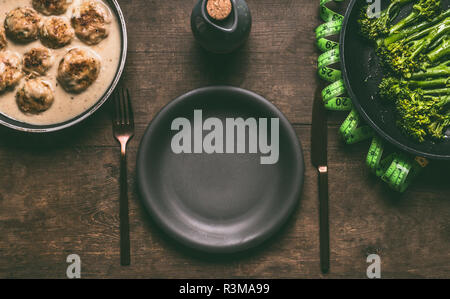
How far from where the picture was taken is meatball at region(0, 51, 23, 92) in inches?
38.7

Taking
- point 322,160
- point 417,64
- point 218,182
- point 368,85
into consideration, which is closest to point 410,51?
point 417,64

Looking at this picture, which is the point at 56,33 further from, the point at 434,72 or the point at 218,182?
the point at 434,72

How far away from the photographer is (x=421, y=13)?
1021 millimetres

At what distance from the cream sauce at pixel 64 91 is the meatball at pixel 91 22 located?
0.05 ft

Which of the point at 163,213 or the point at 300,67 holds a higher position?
the point at 300,67

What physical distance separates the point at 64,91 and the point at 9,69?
0.17 meters

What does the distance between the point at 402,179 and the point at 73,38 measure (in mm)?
1098

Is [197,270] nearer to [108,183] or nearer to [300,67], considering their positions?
[108,183]

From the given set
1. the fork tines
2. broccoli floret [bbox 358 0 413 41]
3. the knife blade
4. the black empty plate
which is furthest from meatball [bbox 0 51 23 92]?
broccoli floret [bbox 358 0 413 41]

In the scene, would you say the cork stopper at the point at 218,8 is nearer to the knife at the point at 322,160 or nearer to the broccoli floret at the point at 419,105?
the knife at the point at 322,160

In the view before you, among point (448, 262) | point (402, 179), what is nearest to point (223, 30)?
point (402, 179)

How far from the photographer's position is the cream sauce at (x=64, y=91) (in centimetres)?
100

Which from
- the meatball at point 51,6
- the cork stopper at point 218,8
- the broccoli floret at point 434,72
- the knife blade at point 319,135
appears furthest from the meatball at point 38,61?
the broccoli floret at point 434,72
